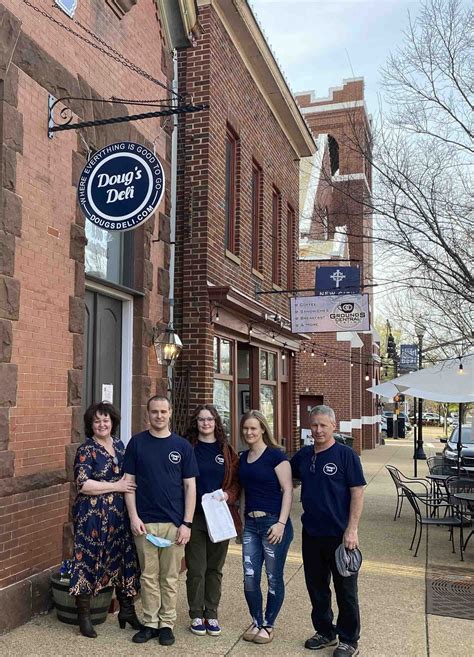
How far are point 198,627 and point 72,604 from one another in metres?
0.99

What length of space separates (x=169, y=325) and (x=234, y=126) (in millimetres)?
4399

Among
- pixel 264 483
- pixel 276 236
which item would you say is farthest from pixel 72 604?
pixel 276 236

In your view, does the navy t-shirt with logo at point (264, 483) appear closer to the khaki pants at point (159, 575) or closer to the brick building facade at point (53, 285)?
the khaki pants at point (159, 575)

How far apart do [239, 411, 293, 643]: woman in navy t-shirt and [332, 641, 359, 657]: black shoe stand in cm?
53

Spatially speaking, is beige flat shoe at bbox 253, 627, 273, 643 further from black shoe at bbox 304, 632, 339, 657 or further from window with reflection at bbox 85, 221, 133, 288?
window with reflection at bbox 85, 221, 133, 288

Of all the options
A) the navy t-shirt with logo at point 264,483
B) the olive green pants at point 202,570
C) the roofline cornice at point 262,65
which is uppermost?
the roofline cornice at point 262,65

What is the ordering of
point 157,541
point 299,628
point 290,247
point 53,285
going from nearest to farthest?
1. point 157,541
2. point 299,628
3. point 53,285
4. point 290,247

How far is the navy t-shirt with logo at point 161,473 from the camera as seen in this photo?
15.8ft

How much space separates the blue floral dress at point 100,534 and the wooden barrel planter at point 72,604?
123 millimetres

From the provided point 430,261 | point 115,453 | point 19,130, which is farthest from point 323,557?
point 430,261

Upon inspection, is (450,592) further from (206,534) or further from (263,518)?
(206,534)

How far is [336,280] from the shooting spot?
11914mm

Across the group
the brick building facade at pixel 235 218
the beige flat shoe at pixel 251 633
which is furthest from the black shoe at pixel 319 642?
the brick building facade at pixel 235 218

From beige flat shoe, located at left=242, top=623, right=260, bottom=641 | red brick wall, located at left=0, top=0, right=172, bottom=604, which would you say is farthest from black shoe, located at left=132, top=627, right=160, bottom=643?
red brick wall, located at left=0, top=0, right=172, bottom=604
